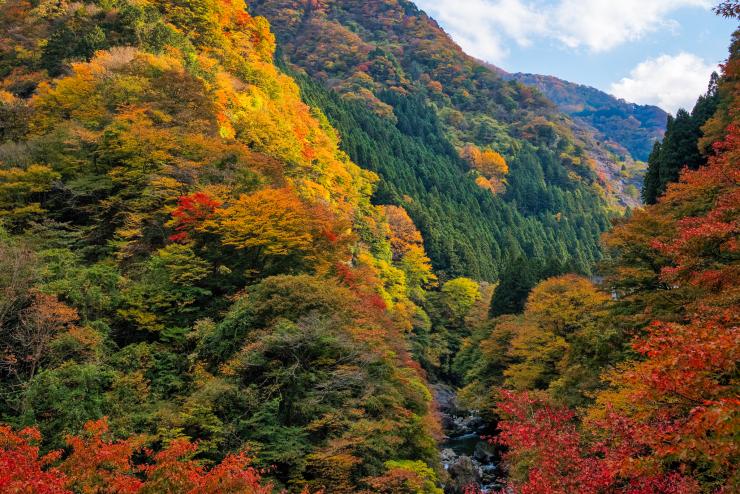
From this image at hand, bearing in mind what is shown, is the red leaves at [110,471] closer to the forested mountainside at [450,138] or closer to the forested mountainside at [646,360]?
the forested mountainside at [646,360]

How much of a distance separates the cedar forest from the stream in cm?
71

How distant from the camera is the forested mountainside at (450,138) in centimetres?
7719

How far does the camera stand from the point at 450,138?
388 feet

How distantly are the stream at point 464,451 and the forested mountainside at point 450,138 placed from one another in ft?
83.2

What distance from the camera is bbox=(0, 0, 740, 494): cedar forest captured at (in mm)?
10719

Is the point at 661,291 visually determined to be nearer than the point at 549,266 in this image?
Yes

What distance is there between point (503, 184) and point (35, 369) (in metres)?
103

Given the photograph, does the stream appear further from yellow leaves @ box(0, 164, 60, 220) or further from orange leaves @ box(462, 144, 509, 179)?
orange leaves @ box(462, 144, 509, 179)

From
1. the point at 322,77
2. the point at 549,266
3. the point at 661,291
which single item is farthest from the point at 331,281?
the point at 322,77

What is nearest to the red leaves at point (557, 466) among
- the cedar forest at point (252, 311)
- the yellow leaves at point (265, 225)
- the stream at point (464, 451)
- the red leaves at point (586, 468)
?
the red leaves at point (586, 468)

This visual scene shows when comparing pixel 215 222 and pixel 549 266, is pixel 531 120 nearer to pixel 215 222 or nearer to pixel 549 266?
pixel 549 266

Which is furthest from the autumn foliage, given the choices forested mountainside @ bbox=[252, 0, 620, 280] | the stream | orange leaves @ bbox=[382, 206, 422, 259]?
forested mountainside @ bbox=[252, 0, 620, 280]

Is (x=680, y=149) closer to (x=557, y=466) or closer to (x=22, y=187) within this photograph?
(x=557, y=466)

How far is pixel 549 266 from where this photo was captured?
49.9 m
